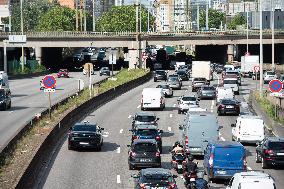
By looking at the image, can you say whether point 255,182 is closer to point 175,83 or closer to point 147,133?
point 147,133

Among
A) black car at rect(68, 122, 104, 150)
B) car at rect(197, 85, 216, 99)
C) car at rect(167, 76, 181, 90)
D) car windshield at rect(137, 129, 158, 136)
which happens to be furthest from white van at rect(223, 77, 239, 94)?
black car at rect(68, 122, 104, 150)

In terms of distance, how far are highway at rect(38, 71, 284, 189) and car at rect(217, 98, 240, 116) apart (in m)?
0.62

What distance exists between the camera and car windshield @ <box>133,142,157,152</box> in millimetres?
37750

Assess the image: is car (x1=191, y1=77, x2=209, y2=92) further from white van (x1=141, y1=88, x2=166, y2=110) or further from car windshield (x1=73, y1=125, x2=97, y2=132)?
car windshield (x1=73, y1=125, x2=97, y2=132)

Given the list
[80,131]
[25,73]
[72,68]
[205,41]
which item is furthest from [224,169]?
[72,68]

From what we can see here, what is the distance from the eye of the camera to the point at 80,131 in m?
43.9

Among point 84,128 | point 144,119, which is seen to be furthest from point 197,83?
point 84,128

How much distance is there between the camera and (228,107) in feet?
211

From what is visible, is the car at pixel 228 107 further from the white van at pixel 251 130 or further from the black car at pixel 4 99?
the white van at pixel 251 130

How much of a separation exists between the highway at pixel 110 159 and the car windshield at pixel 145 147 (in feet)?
3.53

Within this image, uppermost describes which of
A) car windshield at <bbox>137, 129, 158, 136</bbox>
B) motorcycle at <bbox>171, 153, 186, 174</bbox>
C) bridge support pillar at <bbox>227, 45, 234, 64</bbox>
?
bridge support pillar at <bbox>227, 45, 234, 64</bbox>

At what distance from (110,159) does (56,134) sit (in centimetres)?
718

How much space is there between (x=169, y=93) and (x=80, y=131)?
129 feet

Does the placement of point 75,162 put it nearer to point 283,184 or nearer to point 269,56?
point 283,184
